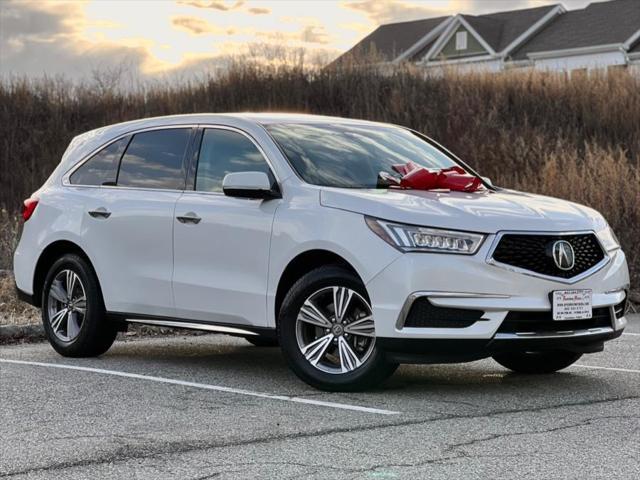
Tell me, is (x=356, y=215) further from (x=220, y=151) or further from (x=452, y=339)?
(x=220, y=151)

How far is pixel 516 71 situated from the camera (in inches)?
1171

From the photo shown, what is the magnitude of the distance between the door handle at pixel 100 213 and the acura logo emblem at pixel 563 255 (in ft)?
11.8

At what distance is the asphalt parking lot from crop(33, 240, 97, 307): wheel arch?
0.73 metres

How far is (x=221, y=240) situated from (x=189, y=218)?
1.23ft

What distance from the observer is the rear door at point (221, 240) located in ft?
25.1

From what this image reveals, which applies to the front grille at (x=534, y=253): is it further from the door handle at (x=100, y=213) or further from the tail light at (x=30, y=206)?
the tail light at (x=30, y=206)

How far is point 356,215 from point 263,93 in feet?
73.6

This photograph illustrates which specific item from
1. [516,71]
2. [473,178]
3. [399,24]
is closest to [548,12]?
[399,24]

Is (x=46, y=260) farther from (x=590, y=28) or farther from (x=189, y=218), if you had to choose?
(x=590, y=28)

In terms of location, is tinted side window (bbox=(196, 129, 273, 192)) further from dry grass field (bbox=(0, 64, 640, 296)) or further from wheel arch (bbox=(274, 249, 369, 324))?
dry grass field (bbox=(0, 64, 640, 296))

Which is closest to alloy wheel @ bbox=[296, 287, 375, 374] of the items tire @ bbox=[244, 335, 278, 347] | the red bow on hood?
tire @ bbox=[244, 335, 278, 347]

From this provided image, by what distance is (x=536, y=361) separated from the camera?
27.1 feet

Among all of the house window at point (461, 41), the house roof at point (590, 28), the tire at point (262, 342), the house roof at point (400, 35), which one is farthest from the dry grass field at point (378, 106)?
the house roof at point (400, 35)

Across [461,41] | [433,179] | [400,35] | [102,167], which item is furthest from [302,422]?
[400,35]
